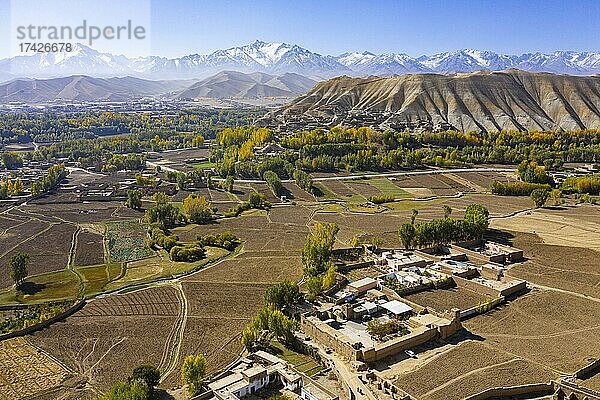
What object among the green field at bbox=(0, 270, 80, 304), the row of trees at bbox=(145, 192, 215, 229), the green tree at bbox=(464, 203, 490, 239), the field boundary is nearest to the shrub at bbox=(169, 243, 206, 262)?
the green field at bbox=(0, 270, 80, 304)

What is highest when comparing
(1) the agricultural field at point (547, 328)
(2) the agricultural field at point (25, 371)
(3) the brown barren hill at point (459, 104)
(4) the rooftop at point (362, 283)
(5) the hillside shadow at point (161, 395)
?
(3) the brown barren hill at point (459, 104)

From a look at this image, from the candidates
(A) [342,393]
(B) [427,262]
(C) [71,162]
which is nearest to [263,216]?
(B) [427,262]

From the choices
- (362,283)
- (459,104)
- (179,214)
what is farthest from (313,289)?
(459,104)

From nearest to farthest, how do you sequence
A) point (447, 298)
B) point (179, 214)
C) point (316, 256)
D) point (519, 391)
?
point (519, 391) → point (447, 298) → point (316, 256) → point (179, 214)

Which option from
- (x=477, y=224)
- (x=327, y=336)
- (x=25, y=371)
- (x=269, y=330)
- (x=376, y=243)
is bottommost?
(x=25, y=371)

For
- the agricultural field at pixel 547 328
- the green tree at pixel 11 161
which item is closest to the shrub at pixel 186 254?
the agricultural field at pixel 547 328

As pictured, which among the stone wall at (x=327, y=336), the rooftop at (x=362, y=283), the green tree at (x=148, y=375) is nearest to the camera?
the green tree at (x=148, y=375)

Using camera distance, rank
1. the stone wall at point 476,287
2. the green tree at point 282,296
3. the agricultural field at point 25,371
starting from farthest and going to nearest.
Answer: the stone wall at point 476,287
the green tree at point 282,296
the agricultural field at point 25,371

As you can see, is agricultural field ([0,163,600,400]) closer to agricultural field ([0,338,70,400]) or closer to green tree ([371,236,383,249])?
agricultural field ([0,338,70,400])

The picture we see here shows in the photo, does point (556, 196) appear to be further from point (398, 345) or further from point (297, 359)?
point (297, 359)

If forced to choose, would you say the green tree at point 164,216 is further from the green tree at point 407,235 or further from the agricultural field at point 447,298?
the agricultural field at point 447,298
